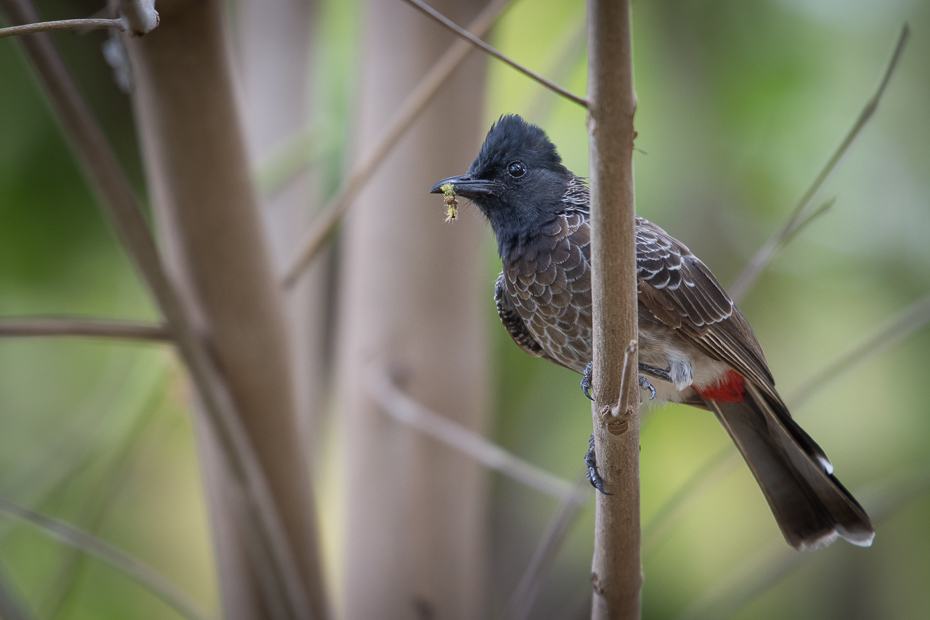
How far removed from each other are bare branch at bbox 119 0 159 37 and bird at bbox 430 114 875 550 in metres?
0.70

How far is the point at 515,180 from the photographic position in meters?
1.39

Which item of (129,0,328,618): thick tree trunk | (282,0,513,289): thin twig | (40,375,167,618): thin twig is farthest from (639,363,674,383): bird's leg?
(40,375,167,618): thin twig

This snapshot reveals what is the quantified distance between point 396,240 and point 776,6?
6.32 ft

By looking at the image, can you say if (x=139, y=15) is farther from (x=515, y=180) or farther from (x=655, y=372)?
(x=655, y=372)

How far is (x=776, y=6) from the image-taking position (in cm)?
300

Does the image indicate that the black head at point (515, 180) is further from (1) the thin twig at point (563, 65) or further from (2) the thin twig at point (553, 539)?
(1) the thin twig at point (563, 65)

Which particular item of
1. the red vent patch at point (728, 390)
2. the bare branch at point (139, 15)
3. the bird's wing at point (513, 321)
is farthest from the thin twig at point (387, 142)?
the red vent patch at point (728, 390)

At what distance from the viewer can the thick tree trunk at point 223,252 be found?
1.35 m

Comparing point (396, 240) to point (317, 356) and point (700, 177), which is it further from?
point (700, 177)

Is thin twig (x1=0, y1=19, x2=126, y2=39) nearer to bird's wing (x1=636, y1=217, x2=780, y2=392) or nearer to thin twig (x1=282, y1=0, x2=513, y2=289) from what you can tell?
thin twig (x1=282, y1=0, x2=513, y2=289)

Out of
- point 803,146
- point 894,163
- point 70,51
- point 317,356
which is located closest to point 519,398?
point 317,356

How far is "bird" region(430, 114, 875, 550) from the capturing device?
4.51 ft

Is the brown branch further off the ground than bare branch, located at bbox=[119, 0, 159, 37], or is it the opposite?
bare branch, located at bbox=[119, 0, 159, 37]

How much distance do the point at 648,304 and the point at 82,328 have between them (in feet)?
3.48
